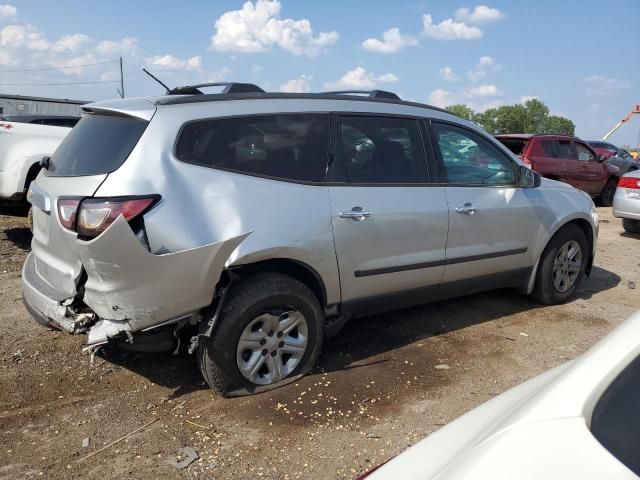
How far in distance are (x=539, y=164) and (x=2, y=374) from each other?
1004cm

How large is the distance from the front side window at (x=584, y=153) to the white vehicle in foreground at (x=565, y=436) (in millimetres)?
11776

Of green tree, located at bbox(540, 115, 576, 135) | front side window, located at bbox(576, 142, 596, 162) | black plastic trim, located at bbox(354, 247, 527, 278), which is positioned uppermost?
green tree, located at bbox(540, 115, 576, 135)

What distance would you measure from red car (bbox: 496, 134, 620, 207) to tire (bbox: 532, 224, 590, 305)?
583 cm

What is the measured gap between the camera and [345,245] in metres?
3.56

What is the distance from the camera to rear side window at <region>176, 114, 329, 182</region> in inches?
125

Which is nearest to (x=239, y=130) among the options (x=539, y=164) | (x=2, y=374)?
(x=2, y=374)

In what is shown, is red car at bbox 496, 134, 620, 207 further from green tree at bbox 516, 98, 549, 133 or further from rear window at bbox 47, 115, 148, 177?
A: green tree at bbox 516, 98, 549, 133

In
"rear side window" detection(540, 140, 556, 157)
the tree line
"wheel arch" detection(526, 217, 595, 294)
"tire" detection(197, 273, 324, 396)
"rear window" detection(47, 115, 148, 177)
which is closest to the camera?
"rear window" detection(47, 115, 148, 177)

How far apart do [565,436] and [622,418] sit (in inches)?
5.4

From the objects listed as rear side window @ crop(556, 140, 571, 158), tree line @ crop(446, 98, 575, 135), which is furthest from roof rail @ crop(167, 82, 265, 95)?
tree line @ crop(446, 98, 575, 135)

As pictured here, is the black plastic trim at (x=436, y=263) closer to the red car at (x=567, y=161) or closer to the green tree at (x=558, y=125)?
the red car at (x=567, y=161)

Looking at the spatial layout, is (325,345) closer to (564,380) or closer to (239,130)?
(239,130)

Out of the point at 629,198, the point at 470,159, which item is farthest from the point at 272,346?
the point at 629,198

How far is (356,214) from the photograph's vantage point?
3.58 meters
